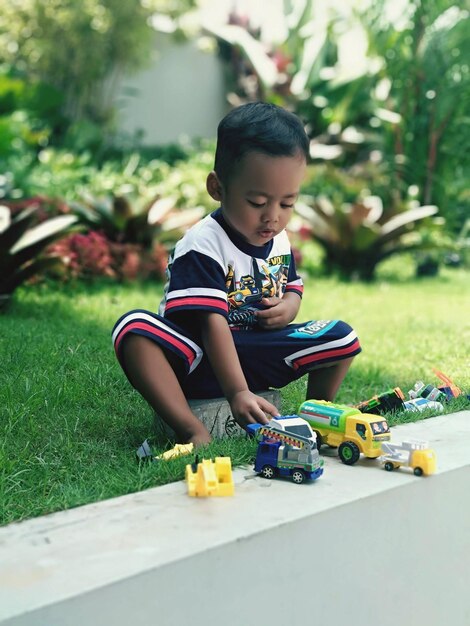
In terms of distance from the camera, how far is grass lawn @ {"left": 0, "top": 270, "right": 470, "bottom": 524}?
2367mm

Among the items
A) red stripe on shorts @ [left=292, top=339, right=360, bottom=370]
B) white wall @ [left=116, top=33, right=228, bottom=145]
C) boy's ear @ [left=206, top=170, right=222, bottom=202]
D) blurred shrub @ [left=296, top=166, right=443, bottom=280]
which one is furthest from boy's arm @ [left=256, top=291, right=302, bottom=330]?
white wall @ [left=116, top=33, right=228, bottom=145]

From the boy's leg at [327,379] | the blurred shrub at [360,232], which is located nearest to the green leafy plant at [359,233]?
the blurred shrub at [360,232]

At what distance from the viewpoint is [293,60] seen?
1334 centimetres

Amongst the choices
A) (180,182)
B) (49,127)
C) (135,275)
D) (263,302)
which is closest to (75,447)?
A: (263,302)

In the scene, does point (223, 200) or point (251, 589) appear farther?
point (223, 200)

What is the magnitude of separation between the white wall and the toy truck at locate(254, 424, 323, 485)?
11632 millimetres

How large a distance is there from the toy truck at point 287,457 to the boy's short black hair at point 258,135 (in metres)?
0.86

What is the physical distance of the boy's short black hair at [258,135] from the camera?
2613mm

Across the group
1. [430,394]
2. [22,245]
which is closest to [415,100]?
[22,245]

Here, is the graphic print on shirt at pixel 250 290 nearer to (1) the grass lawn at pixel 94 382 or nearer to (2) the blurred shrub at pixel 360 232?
(1) the grass lawn at pixel 94 382

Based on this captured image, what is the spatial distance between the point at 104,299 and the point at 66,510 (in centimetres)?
377

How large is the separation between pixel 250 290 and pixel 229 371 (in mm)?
381

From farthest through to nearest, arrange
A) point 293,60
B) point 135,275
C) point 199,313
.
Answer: point 293,60, point 135,275, point 199,313

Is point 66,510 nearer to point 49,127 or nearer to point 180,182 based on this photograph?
point 180,182
